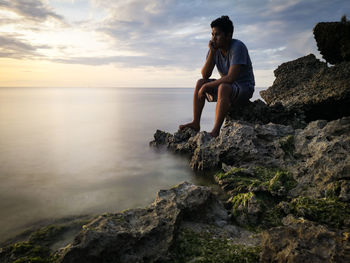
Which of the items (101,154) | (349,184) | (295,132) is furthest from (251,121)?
(101,154)

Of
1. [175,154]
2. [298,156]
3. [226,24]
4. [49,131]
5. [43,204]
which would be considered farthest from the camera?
[49,131]

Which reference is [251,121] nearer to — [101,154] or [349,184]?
[349,184]

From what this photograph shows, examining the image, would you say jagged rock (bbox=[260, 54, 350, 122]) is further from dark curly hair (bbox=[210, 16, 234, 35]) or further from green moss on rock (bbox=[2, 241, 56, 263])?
green moss on rock (bbox=[2, 241, 56, 263])

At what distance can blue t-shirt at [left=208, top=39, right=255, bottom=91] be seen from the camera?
14.9 ft

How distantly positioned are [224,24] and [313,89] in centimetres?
282

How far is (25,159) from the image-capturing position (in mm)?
4750

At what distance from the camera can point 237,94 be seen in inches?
190

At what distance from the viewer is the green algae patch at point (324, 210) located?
2.08 meters

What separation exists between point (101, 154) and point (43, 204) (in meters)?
2.38

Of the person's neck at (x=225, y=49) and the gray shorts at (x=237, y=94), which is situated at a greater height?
the person's neck at (x=225, y=49)

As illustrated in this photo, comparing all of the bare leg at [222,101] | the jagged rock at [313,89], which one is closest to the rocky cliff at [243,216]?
the bare leg at [222,101]

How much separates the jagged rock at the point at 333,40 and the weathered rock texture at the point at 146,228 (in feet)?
19.9

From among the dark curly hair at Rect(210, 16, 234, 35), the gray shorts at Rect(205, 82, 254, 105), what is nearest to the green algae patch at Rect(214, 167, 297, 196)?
the gray shorts at Rect(205, 82, 254, 105)

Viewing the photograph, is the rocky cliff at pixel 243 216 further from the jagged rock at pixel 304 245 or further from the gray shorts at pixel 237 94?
the gray shorts at pixel 237 94
